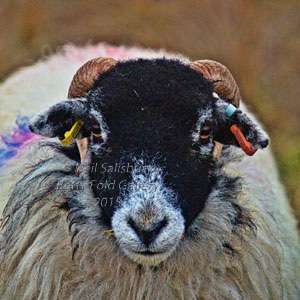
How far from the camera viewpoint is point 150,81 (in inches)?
118

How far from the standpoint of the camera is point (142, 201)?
261 centimetres

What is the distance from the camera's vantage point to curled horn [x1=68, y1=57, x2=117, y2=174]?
130 inches

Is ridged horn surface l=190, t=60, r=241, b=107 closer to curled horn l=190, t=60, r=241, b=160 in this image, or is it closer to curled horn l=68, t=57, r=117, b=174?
curled horn l=190, t=60, r=241, b=160

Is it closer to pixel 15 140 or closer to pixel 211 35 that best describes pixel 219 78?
pixel 15 140

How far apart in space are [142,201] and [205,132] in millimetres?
678

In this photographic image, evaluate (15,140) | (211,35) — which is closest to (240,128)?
(15,140)

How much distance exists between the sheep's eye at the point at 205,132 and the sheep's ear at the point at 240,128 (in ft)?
0.46

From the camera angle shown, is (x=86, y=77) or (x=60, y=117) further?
(x=86, y=77)

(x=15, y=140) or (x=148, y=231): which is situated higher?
(x=15, y=140)

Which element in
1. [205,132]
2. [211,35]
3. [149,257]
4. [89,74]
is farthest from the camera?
[211,35]

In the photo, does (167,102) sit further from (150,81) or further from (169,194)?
(169,194)

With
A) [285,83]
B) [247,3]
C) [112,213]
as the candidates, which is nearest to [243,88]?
[285,83]

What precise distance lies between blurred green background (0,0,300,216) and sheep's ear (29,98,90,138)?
3853mm

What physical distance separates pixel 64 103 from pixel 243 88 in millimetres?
4513
